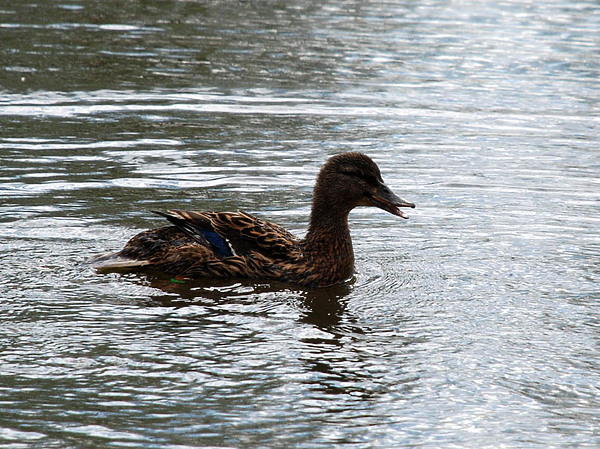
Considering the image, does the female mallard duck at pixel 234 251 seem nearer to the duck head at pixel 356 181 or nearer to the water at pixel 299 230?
the duck head at pixel 356 181

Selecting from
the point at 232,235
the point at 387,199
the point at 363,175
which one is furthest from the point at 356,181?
the point at 232,235

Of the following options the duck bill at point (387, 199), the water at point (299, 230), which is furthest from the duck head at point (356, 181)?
the water at point (299, 230)

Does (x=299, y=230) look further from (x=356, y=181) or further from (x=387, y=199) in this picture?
(x=387, y=199)

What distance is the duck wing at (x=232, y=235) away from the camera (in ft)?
29.0

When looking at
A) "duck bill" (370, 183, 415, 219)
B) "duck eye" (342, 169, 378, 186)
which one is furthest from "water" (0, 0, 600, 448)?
"duck eye" (342, 169, 378, 186)

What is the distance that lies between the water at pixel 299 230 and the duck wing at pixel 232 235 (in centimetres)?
33

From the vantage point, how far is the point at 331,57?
702 inches

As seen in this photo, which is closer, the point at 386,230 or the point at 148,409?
the point at 148,409

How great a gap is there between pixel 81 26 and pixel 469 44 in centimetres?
721

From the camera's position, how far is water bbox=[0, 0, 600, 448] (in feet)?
20.7

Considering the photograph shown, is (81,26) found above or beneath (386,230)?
above

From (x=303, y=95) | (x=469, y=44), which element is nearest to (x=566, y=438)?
(x=303, y=95)

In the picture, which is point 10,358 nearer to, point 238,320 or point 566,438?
point 238,320

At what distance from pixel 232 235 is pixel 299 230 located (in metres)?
1.40
